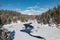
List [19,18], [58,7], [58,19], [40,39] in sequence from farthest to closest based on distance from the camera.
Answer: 1. [19,18]
2. [58,7]
3. [58,19]
4. [40,39]

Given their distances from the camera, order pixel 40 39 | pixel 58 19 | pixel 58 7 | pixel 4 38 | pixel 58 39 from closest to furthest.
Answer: pixel 4 38 < pixel 58 39 < pixel 40 39 < pixel 58 19 < pixel 58 7

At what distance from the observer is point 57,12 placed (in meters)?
90.6

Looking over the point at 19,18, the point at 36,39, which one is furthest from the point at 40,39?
the point at 19,18

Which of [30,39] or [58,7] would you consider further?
[58,7]

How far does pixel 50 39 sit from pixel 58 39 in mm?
2162

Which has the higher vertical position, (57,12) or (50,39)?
(57,12)

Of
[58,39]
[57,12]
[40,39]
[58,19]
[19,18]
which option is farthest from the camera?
[19,18]

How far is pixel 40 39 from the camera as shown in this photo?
4594cm

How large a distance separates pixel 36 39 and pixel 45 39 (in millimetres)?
2795

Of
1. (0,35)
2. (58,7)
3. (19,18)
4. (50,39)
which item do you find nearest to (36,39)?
(50,39)

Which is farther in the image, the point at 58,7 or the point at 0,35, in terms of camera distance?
the point at 58,7

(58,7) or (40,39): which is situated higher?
(58,7)

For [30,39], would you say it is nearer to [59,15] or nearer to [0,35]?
[0,35]

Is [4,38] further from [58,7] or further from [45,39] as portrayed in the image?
[58,7]
